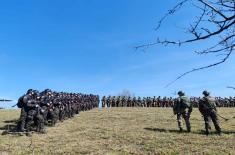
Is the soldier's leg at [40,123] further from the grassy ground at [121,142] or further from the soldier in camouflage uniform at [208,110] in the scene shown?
the soldier in camouflage uniform at [208,110]

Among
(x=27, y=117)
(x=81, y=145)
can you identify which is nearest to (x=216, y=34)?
(x=81, y=145)

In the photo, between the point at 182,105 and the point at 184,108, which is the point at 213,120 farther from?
the point at 182,105

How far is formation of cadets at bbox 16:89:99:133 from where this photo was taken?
66.9ft

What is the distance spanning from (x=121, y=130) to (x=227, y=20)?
59.7 ft

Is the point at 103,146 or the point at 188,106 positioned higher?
the point at 188,106

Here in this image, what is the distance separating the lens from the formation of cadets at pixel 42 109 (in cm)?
2041

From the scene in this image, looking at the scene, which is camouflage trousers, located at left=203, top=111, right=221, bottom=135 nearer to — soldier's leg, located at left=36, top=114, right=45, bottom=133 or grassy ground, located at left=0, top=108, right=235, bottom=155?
grassy ground, located at left=0, top=108, right=235, bottom=155

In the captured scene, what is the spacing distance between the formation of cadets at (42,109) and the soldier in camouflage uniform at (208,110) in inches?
315

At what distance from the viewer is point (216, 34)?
3672 millimetres

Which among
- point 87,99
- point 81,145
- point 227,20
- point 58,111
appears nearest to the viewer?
point 227,20

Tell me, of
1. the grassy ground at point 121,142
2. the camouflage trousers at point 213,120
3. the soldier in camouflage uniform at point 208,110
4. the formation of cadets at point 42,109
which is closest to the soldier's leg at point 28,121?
the formation of cadets at point 42,109

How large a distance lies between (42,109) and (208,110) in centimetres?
843

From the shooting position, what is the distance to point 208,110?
19500 millimetres

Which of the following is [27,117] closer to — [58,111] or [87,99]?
[58,111]
